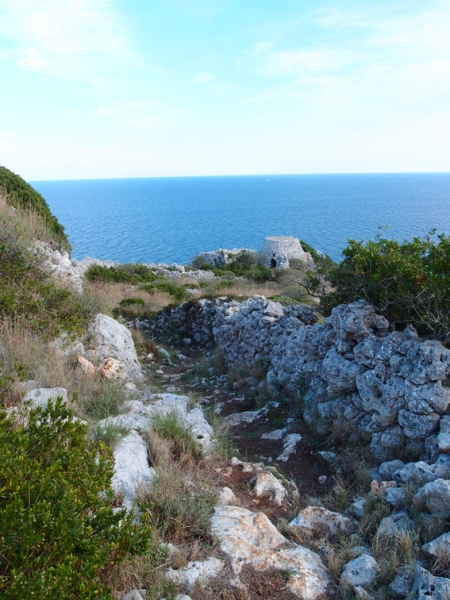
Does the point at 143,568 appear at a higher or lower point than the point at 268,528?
higher

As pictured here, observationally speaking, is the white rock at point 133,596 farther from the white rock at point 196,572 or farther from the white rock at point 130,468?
the white rock at point 130,468

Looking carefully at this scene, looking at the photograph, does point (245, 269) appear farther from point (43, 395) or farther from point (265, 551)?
point (265, 551)

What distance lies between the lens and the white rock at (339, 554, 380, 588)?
3.40m

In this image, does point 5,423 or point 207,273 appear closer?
point 5,423

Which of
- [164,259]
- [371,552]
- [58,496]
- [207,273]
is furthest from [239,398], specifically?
[164,259]

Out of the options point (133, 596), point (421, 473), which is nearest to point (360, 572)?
point (421, 473)

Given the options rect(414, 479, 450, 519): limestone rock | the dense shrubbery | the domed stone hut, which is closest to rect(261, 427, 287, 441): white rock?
rect(414, 479, 450, 519): limestone rock

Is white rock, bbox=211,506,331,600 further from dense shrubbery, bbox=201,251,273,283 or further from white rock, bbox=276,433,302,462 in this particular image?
dense shrubbery, bbox=201,251,273,283

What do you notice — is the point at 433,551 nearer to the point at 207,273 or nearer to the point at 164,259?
the point at 207,273

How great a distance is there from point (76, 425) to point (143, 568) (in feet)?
4.12

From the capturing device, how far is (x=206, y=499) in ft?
13.8

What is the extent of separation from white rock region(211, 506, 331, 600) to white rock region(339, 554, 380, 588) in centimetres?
17

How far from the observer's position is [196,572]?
337 cm

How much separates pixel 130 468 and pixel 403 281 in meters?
4.60
